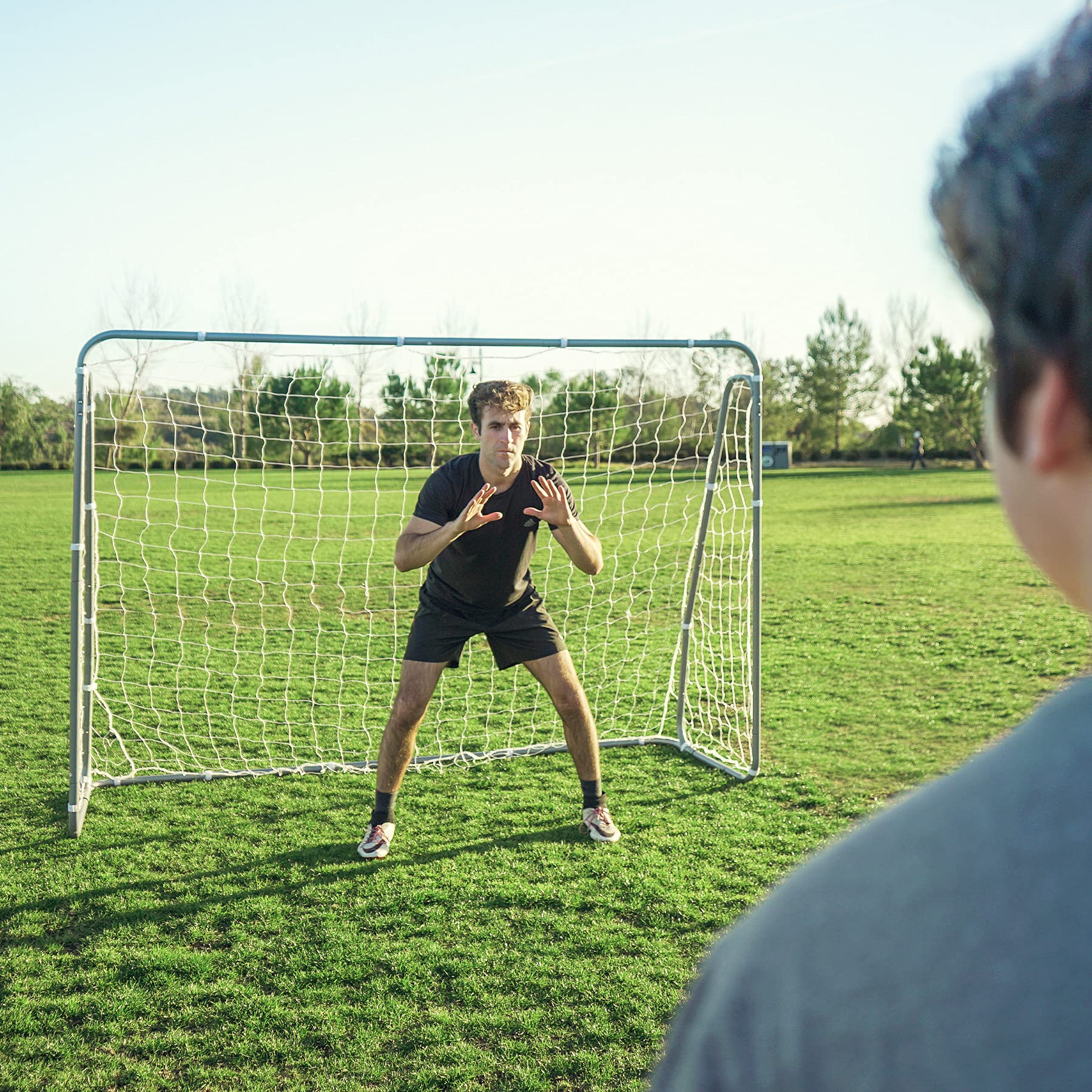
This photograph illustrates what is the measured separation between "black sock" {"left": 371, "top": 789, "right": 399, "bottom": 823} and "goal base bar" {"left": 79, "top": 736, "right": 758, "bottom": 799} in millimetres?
915

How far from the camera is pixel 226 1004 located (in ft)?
11.1

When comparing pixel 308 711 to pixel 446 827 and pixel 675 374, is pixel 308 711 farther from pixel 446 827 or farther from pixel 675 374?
pixel 675 374

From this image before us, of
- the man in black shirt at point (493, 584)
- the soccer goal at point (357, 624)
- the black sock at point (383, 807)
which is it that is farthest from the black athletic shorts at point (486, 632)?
the soccer goal at point (357, 624)

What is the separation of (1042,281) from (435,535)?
3.77 metres

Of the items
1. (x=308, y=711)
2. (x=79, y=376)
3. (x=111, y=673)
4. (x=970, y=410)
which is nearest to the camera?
(x=79, y=376)

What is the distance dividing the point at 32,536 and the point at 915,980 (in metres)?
18.7

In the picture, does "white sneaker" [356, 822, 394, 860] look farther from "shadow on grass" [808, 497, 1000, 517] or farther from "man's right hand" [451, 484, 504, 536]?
"shadow on grass" [808, 497, 1000, 517]

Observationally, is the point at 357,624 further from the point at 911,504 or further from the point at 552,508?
the point at 911,504

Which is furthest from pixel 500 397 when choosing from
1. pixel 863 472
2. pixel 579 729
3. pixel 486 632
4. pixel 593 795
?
pixel 863 472

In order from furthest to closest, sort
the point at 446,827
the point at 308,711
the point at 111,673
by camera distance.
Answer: the point at 111,673 < the point at 308,711 < the point at 446,827

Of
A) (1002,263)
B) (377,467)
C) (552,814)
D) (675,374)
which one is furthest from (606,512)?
(1002,263)

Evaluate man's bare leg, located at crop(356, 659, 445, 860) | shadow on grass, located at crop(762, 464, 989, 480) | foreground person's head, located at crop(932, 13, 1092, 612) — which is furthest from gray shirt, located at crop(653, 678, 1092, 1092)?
shadow on grass, located at crop(762, 464, 989, 480)

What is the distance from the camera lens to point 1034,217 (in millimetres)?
535

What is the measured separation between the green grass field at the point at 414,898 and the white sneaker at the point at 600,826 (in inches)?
2.3
